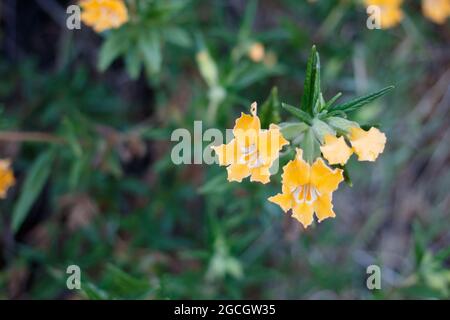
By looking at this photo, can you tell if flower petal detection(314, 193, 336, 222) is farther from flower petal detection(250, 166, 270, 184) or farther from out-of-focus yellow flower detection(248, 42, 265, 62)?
out-of-focus yellow flower detection(248, 42, 265, 62)

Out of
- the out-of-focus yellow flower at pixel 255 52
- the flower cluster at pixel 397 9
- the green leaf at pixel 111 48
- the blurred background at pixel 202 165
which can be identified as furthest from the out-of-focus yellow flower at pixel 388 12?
the green leaf at pixel 111 48

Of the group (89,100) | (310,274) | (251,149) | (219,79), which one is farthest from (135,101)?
(251,149)

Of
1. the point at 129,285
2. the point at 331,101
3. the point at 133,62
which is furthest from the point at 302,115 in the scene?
the point at 133,62

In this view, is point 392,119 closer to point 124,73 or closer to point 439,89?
point 439,89

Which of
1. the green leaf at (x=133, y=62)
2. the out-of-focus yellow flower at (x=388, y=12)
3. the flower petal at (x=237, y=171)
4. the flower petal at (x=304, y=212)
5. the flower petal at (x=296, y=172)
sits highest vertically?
the out-of-focus yellow flower at (x=388, y=12)

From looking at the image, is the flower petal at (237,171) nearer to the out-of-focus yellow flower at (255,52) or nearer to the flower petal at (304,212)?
the flower petal at (304,212)

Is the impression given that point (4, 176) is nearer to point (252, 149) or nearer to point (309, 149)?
point (252, 149)

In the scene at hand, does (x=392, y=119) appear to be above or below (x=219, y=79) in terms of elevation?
above
